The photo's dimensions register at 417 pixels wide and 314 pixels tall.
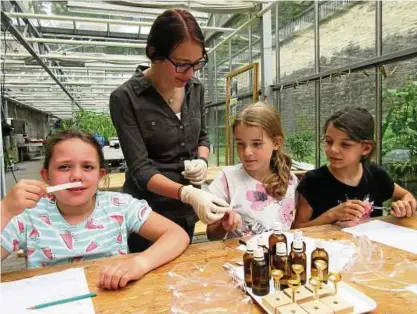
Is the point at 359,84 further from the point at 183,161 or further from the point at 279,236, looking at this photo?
the point at 279,236

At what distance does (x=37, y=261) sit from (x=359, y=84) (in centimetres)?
278

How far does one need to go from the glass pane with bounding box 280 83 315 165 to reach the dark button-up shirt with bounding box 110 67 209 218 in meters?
2.34

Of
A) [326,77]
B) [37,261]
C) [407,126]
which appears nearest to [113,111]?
[37,261]

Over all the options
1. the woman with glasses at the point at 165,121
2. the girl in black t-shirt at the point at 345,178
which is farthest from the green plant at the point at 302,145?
the woman with glasses at the point at 165,121

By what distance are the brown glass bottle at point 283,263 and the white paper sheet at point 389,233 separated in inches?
19.4

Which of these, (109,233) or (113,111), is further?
(113,111)

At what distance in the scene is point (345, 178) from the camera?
1603 mm

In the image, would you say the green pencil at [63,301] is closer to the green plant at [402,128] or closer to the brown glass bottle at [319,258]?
the brown glass bottle at [319,258]

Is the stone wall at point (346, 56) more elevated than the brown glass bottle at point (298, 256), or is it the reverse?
the stone wall at point (346, 56)

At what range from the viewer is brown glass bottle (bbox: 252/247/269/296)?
28.4 inches

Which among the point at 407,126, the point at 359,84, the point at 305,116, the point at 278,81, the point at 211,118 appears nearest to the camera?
the point at 407,126

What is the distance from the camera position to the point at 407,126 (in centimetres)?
251

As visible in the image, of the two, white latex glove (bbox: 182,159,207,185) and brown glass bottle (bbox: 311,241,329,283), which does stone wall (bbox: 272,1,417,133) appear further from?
brown glass bottle (bbox: 311,241,329,283)

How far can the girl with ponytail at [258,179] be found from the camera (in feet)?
4.59
